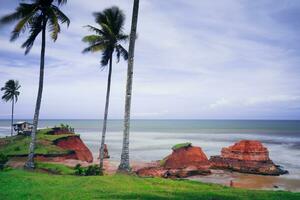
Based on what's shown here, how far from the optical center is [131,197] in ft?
49.3

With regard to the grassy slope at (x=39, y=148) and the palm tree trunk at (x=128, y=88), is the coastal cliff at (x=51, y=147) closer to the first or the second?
the grassy slope at (x=39, y=148)

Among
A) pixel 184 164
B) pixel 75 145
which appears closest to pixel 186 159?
pixel 184 164

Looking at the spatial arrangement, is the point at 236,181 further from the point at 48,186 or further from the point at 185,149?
the point at 48,186

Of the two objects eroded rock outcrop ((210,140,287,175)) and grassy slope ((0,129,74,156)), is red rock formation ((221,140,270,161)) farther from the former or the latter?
grassy slope ((0,129,74,156))

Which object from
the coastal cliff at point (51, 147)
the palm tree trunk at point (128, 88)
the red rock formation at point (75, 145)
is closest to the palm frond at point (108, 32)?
the palm tree trunk at point (128, 88)

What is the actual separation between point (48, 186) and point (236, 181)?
2620 cm

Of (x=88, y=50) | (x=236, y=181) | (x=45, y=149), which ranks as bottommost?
(x=236, y=181)

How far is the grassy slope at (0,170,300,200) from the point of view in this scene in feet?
50.6

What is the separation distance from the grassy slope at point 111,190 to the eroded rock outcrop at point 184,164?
2012 centimetres

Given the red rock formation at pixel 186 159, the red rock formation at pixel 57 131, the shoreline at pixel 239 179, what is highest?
the red rock formation at pixel 57 131

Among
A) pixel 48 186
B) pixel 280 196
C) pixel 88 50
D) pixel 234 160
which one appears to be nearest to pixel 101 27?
pixel 88 50

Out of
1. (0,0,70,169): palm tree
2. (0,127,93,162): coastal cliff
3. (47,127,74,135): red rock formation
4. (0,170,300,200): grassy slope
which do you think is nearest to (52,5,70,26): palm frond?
(0,0,70,169): palm tree

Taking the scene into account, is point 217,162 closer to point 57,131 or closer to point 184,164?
point 184,164

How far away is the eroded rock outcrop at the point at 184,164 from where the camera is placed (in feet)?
132
